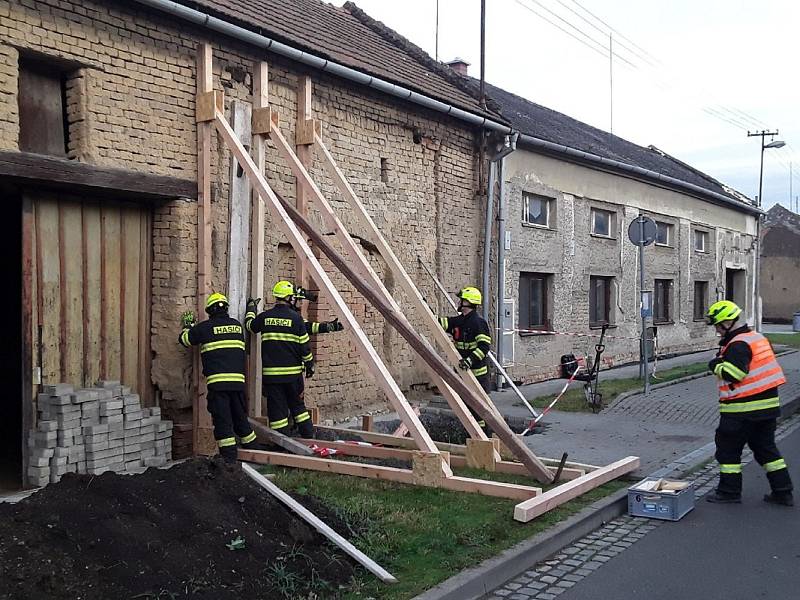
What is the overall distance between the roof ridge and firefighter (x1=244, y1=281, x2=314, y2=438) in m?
7.04

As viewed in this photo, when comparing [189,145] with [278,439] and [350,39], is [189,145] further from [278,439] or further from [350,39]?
[350,39]

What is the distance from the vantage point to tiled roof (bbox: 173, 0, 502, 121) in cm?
913

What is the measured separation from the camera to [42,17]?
22.6 feet

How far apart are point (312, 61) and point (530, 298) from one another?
7305mm

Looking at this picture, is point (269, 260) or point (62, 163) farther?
point (269, 260)

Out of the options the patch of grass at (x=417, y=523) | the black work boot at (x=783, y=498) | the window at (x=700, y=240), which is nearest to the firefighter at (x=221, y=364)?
the patch of grass at (x=417, y=523)

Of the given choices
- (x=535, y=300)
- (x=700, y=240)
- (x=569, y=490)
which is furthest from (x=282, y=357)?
(x=700, y=240)

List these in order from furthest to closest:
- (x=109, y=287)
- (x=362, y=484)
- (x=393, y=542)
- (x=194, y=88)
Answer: (x=194, y=88) → (x=109, y=287) → (x=362, y=484) → (x=393, y=542)

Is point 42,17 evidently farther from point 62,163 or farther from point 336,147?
point 336,147

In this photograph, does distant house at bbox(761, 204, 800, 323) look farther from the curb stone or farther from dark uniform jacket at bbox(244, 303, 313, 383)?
dark uniform jacket at bbox(244, 303, 313, 383)

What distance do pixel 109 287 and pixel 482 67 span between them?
863 cm

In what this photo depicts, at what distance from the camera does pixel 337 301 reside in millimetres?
7332

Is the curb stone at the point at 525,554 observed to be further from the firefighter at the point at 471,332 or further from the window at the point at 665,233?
the window at the point at 665,233

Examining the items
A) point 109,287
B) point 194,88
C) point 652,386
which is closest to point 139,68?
point 194,88
